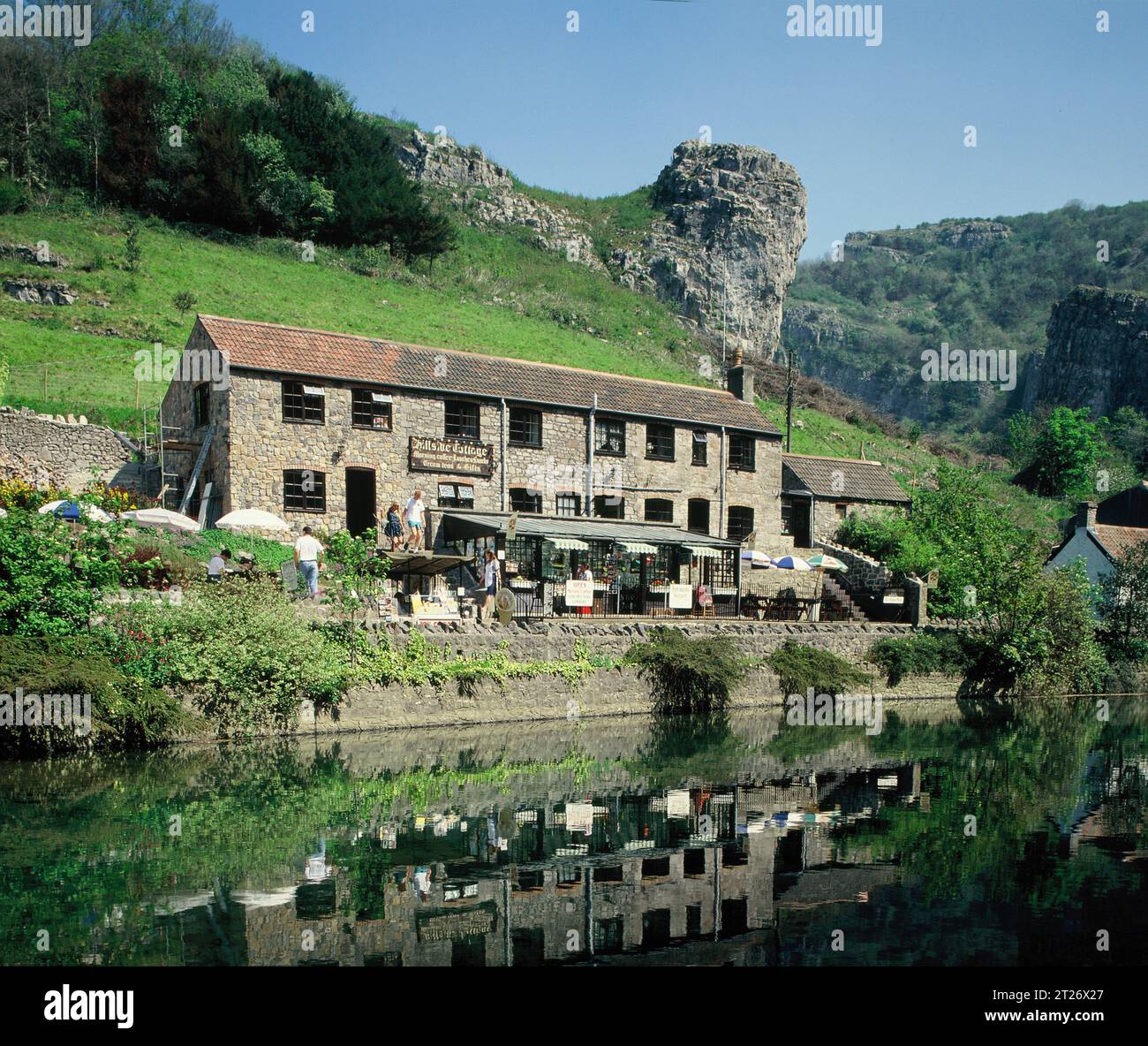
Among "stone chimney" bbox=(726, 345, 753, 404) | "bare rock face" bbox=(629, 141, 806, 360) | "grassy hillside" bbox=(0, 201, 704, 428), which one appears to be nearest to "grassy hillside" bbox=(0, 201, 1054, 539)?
"grassy hillside" bbox=(0, 201, 704, 428)

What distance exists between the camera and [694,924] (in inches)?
375

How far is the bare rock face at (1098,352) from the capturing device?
91000mm

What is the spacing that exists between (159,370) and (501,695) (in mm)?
22313

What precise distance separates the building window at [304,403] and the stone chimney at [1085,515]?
28.0 meters

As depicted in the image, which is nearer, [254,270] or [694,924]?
[694,924]

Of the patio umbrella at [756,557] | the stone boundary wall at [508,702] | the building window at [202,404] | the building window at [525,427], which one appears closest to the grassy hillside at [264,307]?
the building window at [202,404]

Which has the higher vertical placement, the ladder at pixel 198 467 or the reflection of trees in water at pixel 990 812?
the ladder at pixel 198 467

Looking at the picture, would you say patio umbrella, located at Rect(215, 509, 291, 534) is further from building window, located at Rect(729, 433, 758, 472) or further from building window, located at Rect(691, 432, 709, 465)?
building window, located at Rect(729, 433, 758, 472)

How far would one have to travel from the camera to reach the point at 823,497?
39.8m

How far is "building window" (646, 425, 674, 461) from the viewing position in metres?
34.5

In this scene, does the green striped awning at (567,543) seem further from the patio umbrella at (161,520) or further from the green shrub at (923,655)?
the green shrub at (923,655)

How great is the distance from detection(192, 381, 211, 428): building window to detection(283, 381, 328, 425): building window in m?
2.31
